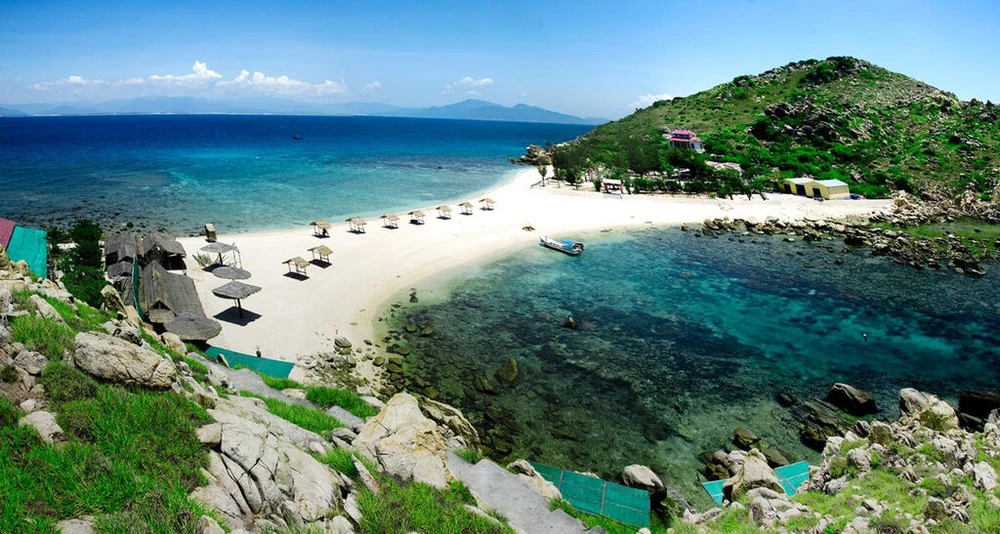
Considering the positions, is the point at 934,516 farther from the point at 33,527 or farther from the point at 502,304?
the point at 502,304

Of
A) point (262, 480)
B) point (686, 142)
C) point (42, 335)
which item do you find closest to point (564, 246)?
point (262, 480)

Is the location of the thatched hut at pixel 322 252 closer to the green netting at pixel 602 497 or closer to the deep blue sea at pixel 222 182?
the deep blue sea at pixel 222 182

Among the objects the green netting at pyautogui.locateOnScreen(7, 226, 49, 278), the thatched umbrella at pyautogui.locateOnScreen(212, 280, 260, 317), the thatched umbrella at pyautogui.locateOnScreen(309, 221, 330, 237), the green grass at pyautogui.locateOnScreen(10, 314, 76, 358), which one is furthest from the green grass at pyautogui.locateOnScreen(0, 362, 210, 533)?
the thatched umbrella at pyautogui.locateOnScreen(309, 221, 330, 237)

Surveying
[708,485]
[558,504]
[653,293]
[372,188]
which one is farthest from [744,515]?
[372,188]

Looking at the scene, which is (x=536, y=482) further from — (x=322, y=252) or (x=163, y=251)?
(x=163, y=251)

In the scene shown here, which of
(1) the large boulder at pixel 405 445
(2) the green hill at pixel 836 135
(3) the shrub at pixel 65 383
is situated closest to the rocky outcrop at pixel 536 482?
(1) the large boulder at pixel 405 445
